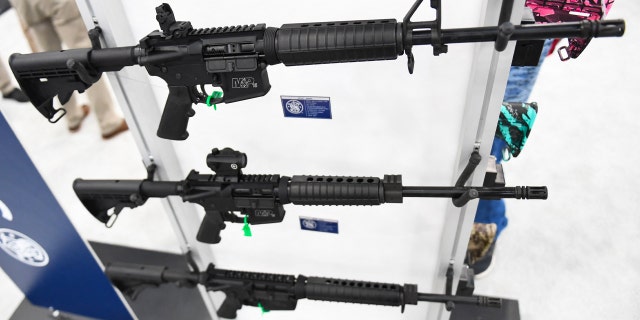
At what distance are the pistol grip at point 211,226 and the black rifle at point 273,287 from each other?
25 cm

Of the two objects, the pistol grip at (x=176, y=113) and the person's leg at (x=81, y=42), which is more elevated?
the pistol grip at (x=176, y=113)

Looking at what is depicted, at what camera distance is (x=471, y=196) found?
5.04 ft

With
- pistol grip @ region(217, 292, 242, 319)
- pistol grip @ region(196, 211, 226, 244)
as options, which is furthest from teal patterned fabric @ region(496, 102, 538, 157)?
pistol grip @ region(217, 292, 242, 319)

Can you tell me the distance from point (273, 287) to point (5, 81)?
425cm

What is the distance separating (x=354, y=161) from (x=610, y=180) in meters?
2.59

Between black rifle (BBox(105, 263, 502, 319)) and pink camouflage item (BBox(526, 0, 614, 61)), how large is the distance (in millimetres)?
1077

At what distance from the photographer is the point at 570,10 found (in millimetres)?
1845

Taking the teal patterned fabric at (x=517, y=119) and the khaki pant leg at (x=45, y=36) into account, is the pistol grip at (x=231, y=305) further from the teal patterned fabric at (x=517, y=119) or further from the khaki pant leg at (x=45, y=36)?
the khaki pant leg at (x=45, y=36)

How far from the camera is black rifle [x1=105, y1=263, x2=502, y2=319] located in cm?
192

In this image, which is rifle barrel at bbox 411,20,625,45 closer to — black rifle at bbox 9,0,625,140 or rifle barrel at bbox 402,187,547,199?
black rifle at bbox 9,0,625,140

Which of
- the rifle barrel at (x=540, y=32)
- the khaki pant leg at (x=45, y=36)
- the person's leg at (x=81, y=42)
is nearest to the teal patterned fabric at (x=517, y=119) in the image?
the rifle barrel at (x=540, y=32)

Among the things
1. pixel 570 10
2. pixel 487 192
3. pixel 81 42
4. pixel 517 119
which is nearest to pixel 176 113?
pixel 487 192

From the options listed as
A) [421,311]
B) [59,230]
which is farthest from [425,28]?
[59,230]

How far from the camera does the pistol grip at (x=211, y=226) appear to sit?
1893mm
